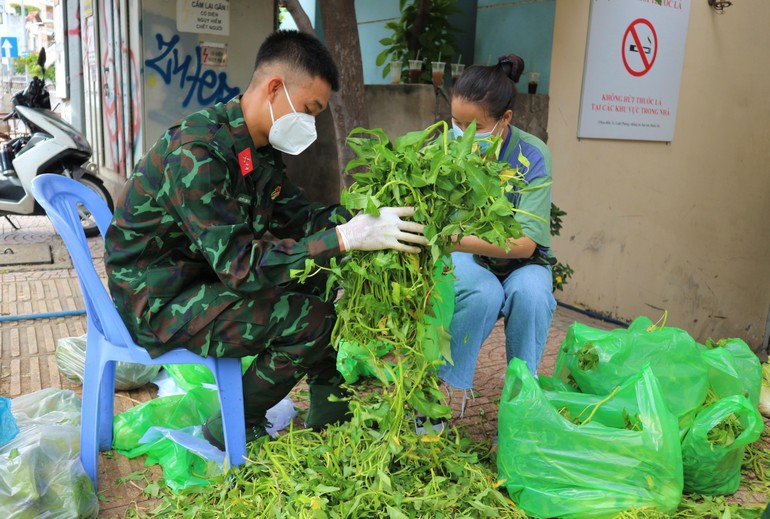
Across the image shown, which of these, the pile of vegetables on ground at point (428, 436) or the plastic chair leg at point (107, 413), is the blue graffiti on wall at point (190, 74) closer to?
the plastic chair leg at point (107, 413)

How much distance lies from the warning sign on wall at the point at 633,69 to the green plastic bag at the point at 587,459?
3.46m

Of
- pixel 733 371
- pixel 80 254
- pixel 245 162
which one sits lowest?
pixel 733 371

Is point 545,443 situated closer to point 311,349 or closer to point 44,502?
point 311,349

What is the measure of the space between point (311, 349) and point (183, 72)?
435cm

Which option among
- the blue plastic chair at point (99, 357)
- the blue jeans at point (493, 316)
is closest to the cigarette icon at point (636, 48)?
the blue jeans at point (493, 316)

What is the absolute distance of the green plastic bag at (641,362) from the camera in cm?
239

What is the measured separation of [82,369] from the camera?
9.53ft

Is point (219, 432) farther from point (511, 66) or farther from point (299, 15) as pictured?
point (299, 15)

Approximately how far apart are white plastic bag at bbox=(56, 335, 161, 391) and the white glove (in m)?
1.50

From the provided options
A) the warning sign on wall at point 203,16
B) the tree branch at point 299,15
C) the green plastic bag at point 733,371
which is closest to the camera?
the green plastic bag at point 733,371

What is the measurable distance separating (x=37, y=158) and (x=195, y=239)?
4.85 m

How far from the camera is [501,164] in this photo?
1.88 metres

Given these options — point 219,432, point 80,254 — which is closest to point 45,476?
point 219,432

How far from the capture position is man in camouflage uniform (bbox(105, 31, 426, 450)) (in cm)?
194
